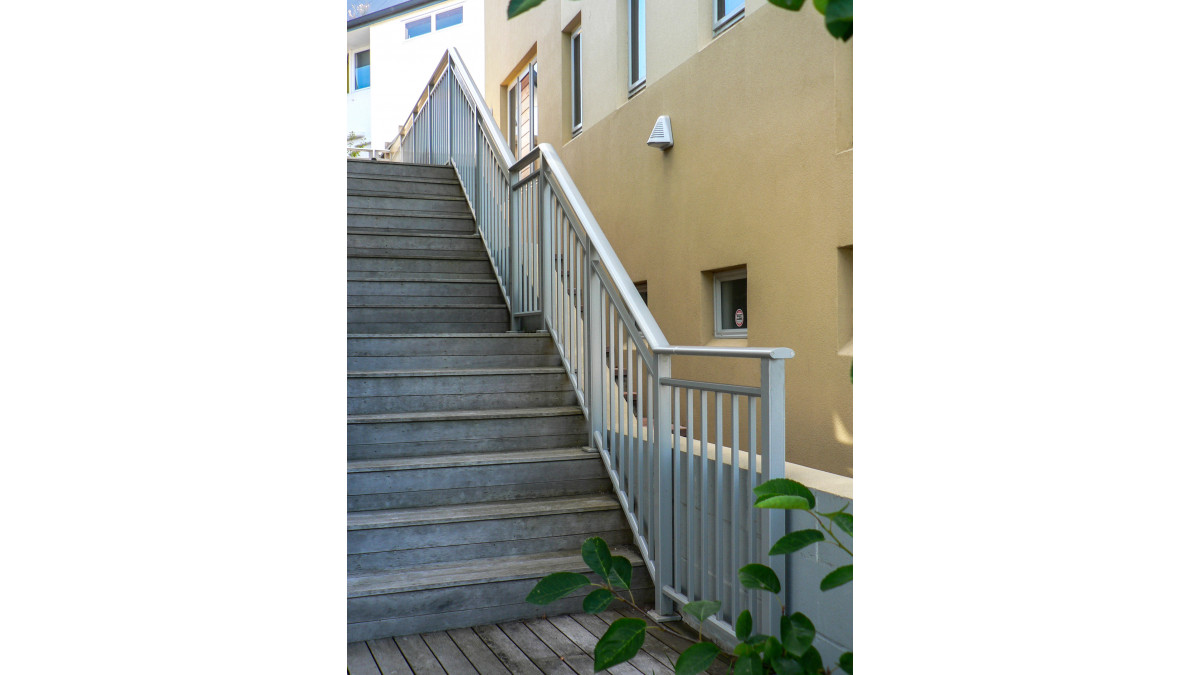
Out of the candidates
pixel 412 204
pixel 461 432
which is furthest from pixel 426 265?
pixel 461 432

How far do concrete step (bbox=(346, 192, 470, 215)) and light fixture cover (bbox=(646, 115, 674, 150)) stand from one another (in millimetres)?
1270

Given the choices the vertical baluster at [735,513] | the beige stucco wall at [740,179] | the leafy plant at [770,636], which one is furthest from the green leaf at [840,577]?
the beige stucco wall at [740,179]

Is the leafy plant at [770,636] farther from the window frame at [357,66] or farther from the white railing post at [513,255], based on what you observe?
the window frame at [357,66]

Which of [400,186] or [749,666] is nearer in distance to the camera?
[749,666]

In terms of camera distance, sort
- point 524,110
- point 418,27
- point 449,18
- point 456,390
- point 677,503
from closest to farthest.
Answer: point 677,503 → point 456,390 → point 524,110 → point 449,18 → point 418,27

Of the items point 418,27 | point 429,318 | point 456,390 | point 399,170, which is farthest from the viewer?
point 418,27

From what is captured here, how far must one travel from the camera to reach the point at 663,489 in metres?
2.90

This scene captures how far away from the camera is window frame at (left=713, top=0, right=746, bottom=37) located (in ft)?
16.3

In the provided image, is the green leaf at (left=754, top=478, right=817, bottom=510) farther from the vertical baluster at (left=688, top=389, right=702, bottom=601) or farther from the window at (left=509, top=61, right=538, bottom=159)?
the window at (left=509, top=61, right=538, bottom=159)

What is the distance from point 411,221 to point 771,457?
3.71 m

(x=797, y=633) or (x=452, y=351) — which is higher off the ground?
(x=452, y=351)

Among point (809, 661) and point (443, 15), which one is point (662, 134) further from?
point (443, 15)
